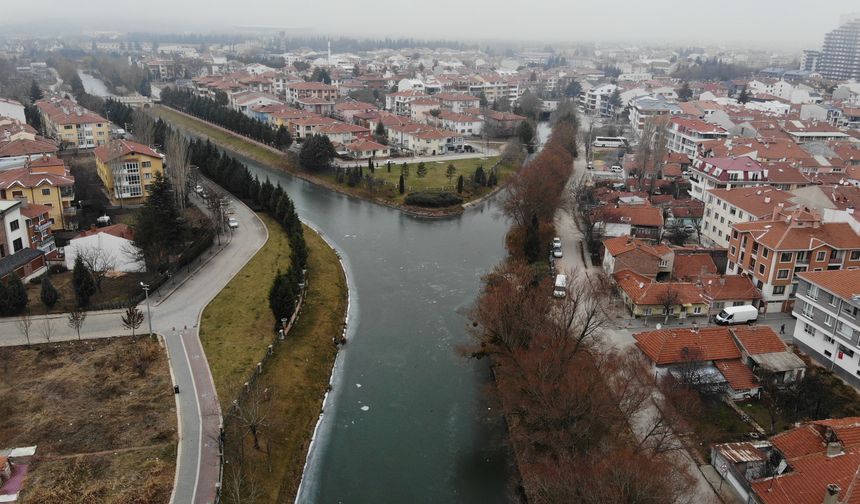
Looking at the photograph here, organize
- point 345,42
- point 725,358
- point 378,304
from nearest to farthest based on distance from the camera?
point 725,358 < point 378,304 < point 345,42

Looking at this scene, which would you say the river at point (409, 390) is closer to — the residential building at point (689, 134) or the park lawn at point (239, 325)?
the park lawn at point (239, 325)

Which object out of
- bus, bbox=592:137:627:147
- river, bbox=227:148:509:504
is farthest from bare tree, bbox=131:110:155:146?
bus, bbox=592:137:627:147

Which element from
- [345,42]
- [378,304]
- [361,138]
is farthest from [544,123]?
[345,42]

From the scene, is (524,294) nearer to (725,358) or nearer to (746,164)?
(725,358)

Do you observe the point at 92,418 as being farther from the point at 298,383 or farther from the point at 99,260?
the point at 99,260

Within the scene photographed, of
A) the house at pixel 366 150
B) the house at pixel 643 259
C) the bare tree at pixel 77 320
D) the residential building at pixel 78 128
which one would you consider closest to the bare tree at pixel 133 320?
the bare tree at pixel 77 320

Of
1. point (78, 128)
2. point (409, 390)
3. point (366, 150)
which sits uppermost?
point (78, 128)

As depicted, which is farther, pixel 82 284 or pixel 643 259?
pixel 643 259

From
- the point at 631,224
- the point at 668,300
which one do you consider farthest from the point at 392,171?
the point at 668,300
